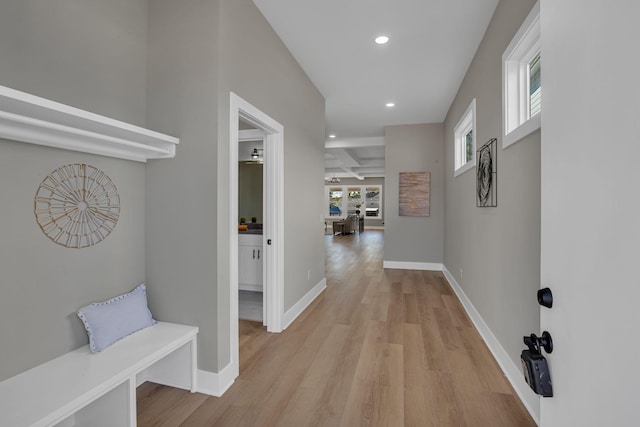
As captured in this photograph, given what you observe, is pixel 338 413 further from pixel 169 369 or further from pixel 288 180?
pixel 288 180

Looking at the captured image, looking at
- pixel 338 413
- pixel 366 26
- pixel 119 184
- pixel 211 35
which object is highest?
pixel 366 26

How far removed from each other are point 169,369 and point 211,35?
229 centimetres

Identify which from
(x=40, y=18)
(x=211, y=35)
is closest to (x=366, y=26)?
(x=211, y=35)

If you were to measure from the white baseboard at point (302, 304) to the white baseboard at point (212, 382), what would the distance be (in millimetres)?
1067

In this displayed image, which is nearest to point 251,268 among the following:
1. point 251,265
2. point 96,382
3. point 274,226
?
point 251,265

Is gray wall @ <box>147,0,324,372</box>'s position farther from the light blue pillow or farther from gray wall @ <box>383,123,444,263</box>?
gray wall @ <box>383,123,444,263</box>

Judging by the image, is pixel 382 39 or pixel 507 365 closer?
pixel 507 365

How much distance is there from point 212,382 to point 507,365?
211cm

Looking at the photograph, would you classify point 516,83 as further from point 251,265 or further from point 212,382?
point 251,265

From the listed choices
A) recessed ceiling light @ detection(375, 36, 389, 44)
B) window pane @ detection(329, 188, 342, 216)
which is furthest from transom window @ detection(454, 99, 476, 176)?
window pane @ detection(329, 188, 342, 216)

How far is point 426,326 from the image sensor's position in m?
3.23

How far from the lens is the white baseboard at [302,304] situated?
3221 mm

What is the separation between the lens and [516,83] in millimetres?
2311

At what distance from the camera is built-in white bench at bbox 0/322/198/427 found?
4.33 ft
